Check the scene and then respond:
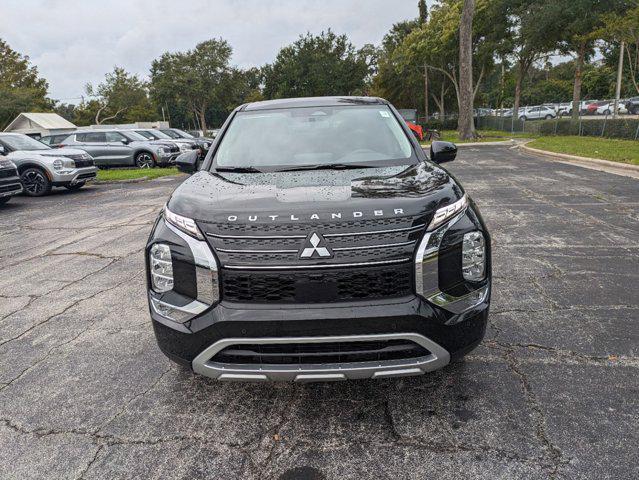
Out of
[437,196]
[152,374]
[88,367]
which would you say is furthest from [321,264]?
[88,367]

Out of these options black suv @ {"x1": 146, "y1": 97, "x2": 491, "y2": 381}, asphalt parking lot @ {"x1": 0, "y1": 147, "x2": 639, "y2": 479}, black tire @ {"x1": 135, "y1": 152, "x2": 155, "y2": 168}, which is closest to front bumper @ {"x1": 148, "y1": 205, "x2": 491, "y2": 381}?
black suv @ {"x1": 146, "y1": 97, "x2": 491, "y2": 381}

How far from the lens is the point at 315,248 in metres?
2.28

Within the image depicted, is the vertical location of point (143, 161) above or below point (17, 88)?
below

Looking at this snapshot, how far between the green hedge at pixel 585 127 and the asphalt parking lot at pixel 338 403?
1780 cm

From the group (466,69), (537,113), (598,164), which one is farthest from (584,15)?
(537,113)

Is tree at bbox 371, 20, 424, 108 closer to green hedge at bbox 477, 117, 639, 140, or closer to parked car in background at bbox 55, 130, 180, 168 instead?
green hedge at bbox 477, 117, 639, 140

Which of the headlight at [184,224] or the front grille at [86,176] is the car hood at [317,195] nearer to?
the headlight at [184,224]

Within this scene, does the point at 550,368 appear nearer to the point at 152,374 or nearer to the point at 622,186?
the point at 152,374

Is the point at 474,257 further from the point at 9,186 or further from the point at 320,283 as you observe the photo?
the point at 9,186

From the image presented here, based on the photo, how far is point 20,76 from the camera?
6438cm

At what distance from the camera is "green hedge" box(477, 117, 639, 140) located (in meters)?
19.2

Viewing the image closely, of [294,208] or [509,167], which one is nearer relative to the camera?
[294,208]

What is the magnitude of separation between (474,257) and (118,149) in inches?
705

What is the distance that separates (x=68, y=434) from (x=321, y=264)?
5.50ft
